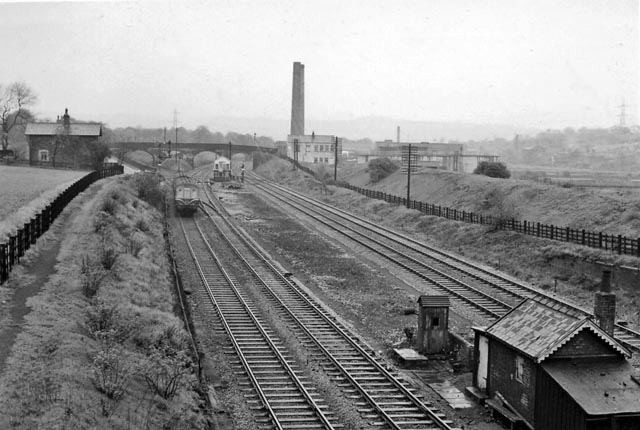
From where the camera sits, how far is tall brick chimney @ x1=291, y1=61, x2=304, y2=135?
14725 centimetres

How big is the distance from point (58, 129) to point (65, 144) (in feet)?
6.50

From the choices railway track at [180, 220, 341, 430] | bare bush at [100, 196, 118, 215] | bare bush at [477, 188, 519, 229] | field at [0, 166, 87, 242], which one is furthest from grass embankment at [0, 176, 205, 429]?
bare bush at [477, 188, 519, 229]

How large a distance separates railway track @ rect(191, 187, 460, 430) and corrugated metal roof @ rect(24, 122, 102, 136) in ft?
150

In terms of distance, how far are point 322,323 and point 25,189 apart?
3048 centimetres

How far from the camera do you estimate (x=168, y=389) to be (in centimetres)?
1481

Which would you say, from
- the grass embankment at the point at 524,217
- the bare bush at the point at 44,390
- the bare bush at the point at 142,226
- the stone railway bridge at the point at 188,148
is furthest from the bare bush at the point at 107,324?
the stone railway bridge at the point at 188,148

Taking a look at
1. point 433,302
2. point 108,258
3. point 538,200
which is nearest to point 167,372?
point 433,302

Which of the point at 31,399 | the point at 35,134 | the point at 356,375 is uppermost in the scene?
the point at 35,134

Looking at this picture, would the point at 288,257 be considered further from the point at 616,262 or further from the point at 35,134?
the point at 35,134

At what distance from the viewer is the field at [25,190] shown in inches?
1152

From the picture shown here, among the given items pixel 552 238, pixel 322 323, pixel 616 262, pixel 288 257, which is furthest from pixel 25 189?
pixel 616 262

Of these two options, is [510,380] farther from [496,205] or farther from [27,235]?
[496,205]

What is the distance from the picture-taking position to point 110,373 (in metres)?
13.8

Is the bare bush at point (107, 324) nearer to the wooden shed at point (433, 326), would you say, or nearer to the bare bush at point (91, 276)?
the bare bush at point (91, 276)
